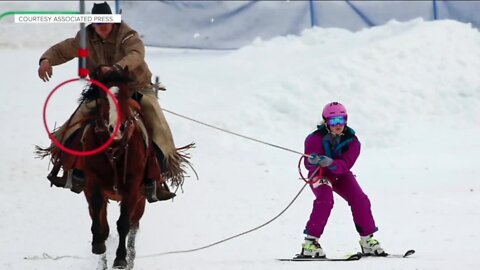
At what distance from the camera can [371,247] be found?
10.3 meters

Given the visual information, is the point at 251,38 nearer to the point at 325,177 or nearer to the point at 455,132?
the point at 455,132

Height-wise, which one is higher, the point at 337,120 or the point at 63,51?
the point at 63,51

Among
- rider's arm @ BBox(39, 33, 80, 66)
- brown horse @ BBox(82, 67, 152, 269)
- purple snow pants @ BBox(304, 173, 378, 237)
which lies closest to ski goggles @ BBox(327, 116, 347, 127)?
purple snow pants @ BBox(304, 173, 378, 237)

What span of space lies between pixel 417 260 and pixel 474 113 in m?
9.75

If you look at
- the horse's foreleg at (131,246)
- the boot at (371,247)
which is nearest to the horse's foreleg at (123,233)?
the horse's foreleg at (131,246)

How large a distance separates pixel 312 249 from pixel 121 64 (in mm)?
2534

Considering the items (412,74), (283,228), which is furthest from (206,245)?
(412,74)

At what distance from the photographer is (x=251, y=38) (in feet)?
75.6

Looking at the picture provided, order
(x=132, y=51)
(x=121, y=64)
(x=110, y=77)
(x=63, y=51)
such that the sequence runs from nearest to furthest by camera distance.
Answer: (x=110, y=77) → (x=121, y=64) → (x=132, y=51) → (x=63, y=51)

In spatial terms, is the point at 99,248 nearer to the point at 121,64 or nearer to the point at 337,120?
the point at 121,64

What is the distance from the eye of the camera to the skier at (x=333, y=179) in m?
10.0

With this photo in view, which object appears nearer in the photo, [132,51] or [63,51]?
[132,51]

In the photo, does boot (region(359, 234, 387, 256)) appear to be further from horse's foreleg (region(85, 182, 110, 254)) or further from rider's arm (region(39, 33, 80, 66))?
rider's arm (region(39, 33, 80, 66))

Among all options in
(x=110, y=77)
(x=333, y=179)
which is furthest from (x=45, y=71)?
(x=333, y=179)
